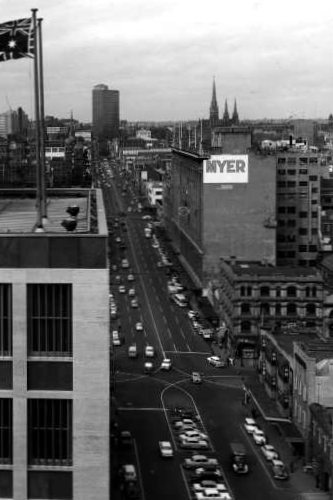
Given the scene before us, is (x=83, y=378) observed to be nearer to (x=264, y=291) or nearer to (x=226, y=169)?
(x=264, y=291)

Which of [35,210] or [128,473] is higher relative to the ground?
[35,210]

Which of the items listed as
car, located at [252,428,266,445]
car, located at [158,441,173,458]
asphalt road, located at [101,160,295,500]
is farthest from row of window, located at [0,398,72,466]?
car, located at [252,428,266,445]

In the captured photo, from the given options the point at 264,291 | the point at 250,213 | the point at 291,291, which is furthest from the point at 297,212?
the point at 264,291

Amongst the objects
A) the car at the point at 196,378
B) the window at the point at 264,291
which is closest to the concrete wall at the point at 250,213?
the window at the point at 264,291

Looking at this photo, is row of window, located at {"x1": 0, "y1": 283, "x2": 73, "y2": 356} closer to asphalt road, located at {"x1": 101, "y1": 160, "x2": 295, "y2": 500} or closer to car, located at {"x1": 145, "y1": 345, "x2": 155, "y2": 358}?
asphalt road, located at {"x1": 101, "y1": 160, "x2": 295, "y2": 500}

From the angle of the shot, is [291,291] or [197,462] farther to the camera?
[291,291]

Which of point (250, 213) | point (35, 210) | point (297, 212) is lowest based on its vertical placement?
point (297, 212)
